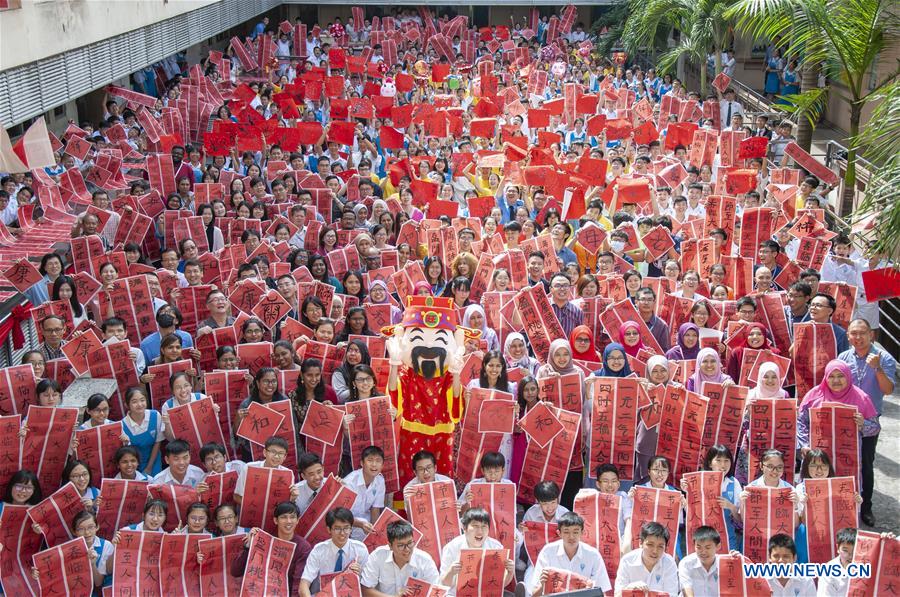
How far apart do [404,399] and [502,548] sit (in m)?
1.56

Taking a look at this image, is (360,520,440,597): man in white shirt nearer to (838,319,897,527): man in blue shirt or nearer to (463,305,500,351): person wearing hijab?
(463,305,500,351): person wearing hijab

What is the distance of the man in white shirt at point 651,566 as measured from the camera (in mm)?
6270

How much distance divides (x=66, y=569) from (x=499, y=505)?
2.60 metres

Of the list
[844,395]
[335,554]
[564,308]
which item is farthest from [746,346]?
[335,554]

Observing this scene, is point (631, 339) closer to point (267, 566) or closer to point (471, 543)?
point (471, 543)

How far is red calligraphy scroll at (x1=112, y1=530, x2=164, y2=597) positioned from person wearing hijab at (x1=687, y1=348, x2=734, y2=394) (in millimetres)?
3928

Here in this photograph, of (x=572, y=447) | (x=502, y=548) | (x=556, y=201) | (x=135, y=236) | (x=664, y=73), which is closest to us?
(x=502, y=548)

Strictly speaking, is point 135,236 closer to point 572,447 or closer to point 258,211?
point 258,211

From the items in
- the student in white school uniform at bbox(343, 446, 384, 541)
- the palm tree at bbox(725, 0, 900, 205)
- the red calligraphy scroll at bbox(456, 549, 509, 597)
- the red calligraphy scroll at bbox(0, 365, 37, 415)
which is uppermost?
the palm tree at bbox(725, 0, 900, 205)

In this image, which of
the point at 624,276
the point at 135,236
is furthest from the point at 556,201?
the point at 135,236

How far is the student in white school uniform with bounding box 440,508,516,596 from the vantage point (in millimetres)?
6273

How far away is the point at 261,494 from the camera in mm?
6684

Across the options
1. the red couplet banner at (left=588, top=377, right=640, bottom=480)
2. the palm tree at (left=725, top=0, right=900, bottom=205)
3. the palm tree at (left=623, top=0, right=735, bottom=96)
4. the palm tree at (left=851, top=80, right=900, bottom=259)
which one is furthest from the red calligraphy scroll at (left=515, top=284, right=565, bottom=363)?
the palm tree at (left=623, top=0, right=735, bottom=96)

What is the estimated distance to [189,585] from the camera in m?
A: 6.31
